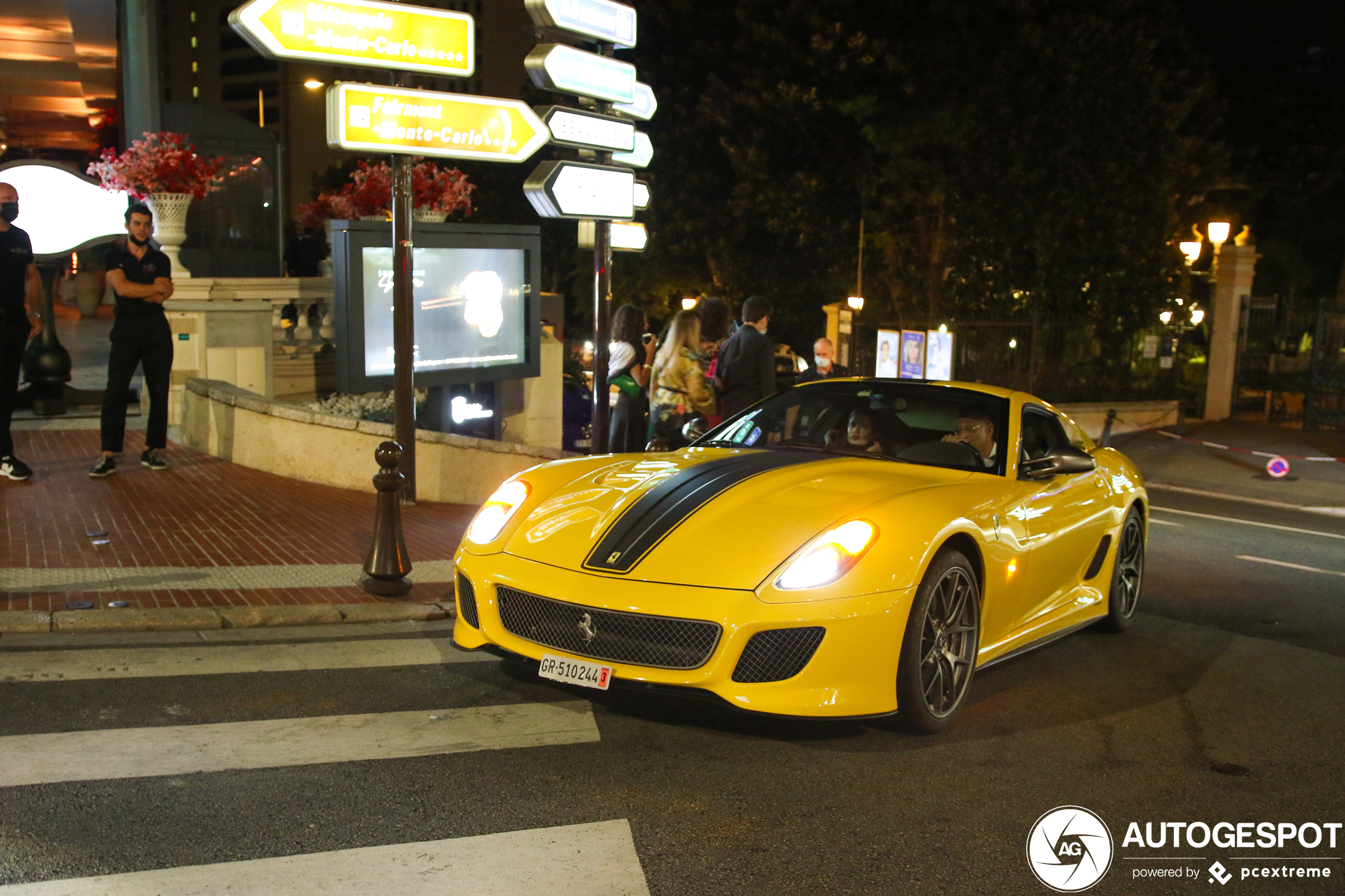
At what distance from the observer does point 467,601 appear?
17.5 feet

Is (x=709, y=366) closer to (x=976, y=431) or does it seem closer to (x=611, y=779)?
(x=976, y=431)

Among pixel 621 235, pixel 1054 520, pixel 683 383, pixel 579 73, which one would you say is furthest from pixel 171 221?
pixel 1054 520

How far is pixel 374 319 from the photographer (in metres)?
10.9

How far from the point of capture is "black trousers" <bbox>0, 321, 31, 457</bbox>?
9461 millimetres

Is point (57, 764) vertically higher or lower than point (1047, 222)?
lower

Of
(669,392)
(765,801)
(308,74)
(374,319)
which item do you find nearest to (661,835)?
(765,801)

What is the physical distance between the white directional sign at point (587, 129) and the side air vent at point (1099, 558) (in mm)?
4982

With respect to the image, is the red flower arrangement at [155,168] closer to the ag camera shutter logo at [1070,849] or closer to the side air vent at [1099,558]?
the side air vent at [1099,558]

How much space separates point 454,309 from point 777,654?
8.28m

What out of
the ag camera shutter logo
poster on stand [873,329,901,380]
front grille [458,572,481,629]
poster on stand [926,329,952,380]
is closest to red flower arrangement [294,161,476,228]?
poster on stand [873,329,901,380]

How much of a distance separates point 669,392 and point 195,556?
3.89m

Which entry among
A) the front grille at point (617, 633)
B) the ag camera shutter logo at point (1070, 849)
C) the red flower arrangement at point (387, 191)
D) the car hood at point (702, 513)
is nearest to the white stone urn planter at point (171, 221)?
the red flower arrangement at point (387, 191)

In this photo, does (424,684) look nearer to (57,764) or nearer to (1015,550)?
(57,764)

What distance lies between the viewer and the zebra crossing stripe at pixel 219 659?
5.67 m
